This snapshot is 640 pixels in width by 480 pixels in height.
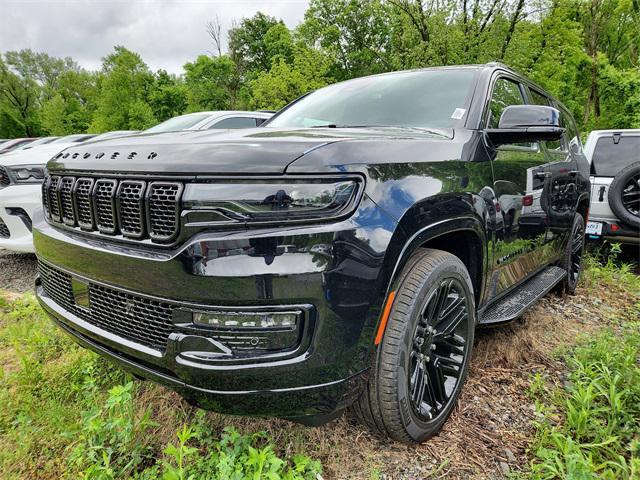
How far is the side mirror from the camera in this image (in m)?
2.12

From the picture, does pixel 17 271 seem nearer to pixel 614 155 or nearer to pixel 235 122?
pixel 235 122

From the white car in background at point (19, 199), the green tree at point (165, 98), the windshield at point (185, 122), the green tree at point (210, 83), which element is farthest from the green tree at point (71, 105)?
the white car in background at point (19, 199)

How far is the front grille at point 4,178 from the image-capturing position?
13.6ft

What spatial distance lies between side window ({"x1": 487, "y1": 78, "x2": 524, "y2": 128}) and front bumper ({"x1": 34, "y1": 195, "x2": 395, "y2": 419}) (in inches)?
56.7

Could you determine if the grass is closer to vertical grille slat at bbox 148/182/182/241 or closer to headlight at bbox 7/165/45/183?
vertical grille slat at bbox 148/182/182/241

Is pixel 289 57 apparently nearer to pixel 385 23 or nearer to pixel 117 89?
pixel 385 23

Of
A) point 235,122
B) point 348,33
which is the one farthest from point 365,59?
point 235,122

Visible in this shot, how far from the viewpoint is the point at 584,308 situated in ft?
12.1

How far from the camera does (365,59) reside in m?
26.1

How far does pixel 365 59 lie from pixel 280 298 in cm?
2749

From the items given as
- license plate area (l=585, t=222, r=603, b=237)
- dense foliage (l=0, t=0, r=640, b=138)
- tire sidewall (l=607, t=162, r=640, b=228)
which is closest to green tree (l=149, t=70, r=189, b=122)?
dense foliage (l=0, t=0, r=640, b=138)

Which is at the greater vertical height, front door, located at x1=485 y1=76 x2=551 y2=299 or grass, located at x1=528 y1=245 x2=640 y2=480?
front door, located at x1=485 y1=76 x2=551 y2=299

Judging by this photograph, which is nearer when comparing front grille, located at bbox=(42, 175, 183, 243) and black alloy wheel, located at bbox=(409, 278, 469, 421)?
front grille, located at bbox=(42, 175, 183, 243)

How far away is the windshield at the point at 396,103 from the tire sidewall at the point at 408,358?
2.73ft
